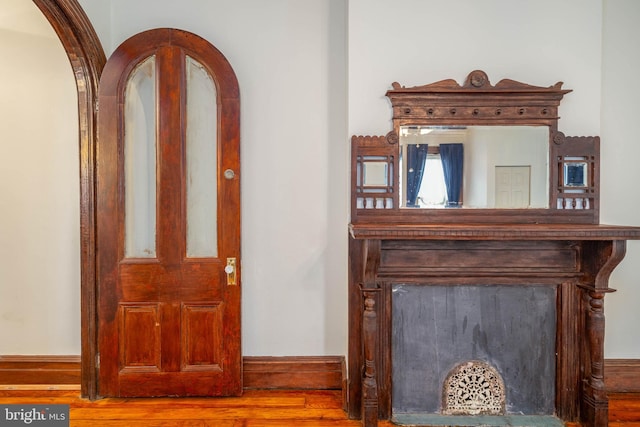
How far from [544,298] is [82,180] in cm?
274

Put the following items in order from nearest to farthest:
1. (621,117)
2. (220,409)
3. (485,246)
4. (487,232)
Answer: (487,232)
(485,246)
(220,409)
(621,117)

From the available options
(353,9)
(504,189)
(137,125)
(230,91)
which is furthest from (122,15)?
(504,189)

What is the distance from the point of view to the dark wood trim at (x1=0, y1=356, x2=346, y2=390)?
238 cm

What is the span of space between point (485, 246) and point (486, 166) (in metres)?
0.43

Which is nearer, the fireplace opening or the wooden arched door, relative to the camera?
the fireplace opening

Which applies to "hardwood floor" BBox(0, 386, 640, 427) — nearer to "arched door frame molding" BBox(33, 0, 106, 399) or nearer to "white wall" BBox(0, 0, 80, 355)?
"arched door frame molding" BBox(33, 0, 106, 399)

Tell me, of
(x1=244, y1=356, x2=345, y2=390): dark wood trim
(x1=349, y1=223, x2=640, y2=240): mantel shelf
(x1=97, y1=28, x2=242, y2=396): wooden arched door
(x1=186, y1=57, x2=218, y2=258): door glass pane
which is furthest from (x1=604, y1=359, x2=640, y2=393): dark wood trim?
(x1=186, y1=57, x2=218, y2=258): door glass pane

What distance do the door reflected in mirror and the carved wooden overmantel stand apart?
37 millimetres

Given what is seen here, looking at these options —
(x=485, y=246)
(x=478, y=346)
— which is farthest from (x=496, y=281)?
(x=478, y=346)

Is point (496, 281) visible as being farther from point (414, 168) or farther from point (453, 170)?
point (414, 168)

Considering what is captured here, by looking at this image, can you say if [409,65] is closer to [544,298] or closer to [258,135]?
[258,135]

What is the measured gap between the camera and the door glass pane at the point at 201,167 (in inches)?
89.6

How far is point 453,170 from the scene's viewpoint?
204 centimetres

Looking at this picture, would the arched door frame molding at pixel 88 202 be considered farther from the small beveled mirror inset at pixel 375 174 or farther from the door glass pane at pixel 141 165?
the small beveled mirror inset at pixel 375 174
